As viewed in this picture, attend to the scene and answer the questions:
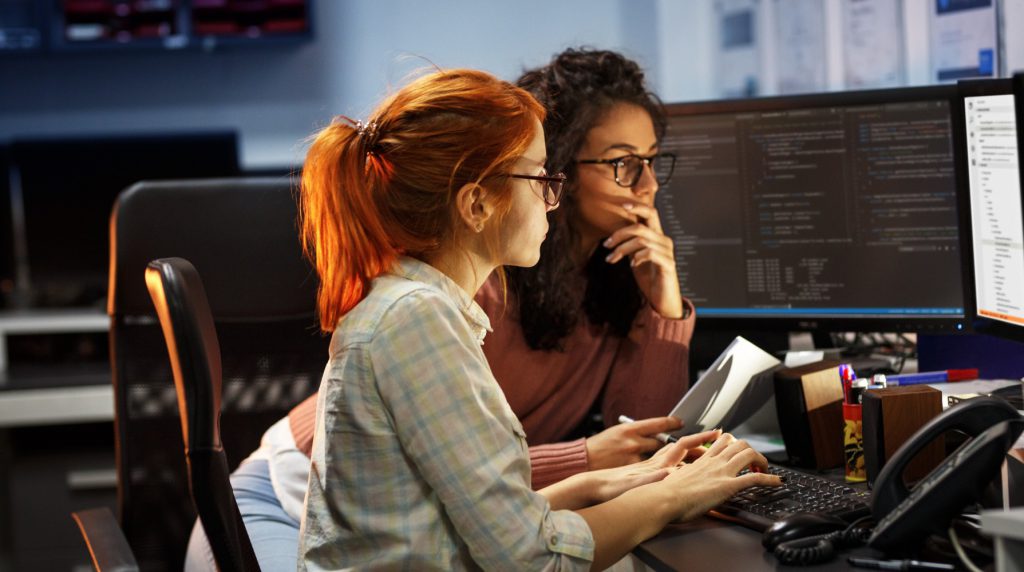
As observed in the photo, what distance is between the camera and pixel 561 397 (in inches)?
66.7

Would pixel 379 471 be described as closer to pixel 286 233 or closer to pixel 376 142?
pixel 376 142

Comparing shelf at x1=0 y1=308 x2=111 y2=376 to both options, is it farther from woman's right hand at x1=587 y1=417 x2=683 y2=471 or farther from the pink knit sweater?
woman's right hand at x1=587 y1=417 x2=683 y2=471

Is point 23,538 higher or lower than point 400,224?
lower

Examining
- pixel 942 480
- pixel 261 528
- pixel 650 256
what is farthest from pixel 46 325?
pixel 942 480

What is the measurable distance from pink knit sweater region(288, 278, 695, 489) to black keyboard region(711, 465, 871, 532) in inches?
16.9

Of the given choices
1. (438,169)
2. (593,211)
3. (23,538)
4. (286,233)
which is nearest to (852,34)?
(593,211)

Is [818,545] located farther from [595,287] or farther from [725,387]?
[595,287]

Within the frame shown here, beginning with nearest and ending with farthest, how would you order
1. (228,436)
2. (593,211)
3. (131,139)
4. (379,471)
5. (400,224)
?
1. (379,471)
2. (400,224)
3. (593,211)
4. (228,436)
5. (131,139)

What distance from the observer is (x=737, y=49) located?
352 centimetres

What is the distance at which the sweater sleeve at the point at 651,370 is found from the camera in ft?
5.53

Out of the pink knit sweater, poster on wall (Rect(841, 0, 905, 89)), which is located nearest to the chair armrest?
the pink knit sweater

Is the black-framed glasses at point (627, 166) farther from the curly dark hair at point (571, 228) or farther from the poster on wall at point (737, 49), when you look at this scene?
the poster on wall at point (737, 49)

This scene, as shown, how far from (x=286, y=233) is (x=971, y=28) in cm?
155

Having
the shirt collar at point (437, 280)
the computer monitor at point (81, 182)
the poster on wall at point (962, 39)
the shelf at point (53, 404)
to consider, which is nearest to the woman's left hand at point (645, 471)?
the shirt collar at point (437, 280)
